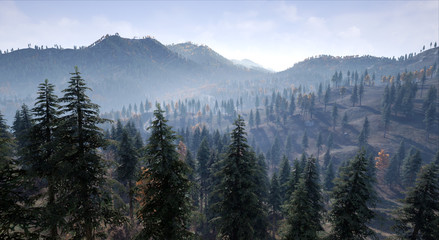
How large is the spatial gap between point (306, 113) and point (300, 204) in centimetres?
13921

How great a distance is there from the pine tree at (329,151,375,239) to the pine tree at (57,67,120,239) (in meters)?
15.8

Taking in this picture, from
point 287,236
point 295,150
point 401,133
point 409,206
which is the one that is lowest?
point 295,150

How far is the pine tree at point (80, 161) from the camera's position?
33.6ft

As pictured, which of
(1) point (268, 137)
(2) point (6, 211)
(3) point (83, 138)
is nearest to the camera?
(2) point (6, 211)

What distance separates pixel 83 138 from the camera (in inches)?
424

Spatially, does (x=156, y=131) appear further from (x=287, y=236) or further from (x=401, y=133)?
(x=401, y=133)

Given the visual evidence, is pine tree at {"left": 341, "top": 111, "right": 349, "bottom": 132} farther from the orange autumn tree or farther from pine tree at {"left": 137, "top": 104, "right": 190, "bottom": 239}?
pine tree at {"left": 137, "top": 104, "right": 190, "bottom": 239}

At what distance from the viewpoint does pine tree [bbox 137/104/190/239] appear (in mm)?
11031

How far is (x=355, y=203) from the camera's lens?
573 inches

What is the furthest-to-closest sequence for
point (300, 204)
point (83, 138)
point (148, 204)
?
point (300, 204) → point (148, 204) → point (83, 138)

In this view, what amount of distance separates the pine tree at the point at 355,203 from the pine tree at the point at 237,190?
20.2 feet

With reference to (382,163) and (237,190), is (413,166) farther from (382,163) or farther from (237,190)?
(237,190)

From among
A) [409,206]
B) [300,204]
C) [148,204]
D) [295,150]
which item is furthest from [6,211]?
[295,150]

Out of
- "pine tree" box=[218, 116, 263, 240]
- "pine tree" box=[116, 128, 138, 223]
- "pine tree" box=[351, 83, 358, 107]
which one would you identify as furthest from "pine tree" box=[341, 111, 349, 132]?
"pine tree" box=[116, 128, 138, 223]
